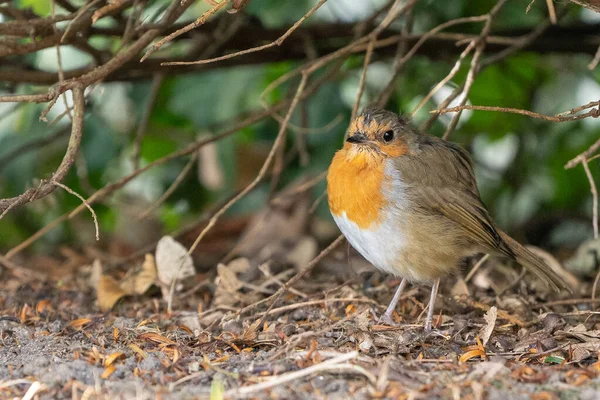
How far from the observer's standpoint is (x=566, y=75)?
536 cm

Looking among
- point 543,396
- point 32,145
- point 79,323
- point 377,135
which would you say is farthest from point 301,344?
point 32,145

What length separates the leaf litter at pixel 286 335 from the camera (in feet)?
8.11

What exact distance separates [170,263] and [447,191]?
1.42m

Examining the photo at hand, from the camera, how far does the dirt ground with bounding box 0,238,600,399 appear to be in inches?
96.6

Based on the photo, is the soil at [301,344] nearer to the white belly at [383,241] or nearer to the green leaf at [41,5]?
the white belly at [383,241]

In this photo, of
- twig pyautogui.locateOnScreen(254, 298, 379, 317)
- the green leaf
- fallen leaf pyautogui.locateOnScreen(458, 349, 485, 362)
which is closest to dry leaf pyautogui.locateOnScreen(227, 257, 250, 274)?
twig pyautogui.locateOnScreen(254, 298, 379, 317)

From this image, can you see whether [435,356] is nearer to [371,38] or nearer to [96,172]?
[371,38]

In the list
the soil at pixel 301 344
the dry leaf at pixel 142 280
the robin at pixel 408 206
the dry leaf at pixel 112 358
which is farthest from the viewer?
the dry leaf at pixel 142 280

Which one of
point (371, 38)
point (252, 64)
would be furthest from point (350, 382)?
point (252, 64)

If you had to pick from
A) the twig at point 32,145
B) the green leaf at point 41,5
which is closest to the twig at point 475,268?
the twig at point 32,145

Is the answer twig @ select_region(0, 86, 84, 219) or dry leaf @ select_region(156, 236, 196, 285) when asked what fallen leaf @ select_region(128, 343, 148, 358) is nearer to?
twig @ select_region(0, 86, 84, 219)

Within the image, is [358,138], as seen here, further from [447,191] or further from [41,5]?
[41,5]

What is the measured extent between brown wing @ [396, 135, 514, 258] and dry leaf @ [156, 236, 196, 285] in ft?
3.90

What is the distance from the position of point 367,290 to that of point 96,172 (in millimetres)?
2192
